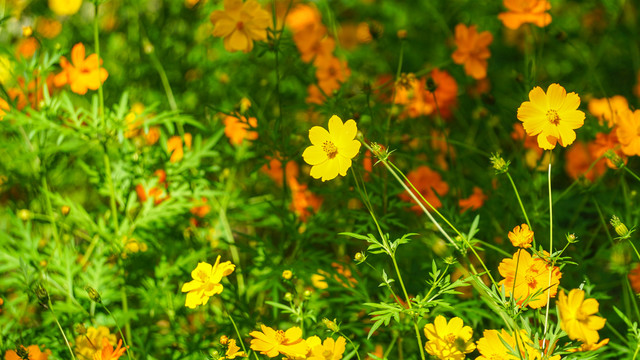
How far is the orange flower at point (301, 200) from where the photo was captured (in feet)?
5.50

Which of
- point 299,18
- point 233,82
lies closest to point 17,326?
point 233,82

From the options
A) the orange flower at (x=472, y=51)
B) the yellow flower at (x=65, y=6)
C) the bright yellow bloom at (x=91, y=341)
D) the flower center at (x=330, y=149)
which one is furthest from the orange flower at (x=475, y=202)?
the yellow flower at (x=65, y=6)

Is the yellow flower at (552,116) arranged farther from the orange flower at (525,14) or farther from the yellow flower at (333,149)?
the orange flower at (525,14)

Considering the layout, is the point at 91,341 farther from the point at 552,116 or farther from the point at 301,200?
the point at 552,116

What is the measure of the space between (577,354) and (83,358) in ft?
3.12

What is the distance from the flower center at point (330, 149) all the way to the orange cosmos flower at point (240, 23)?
411 mm

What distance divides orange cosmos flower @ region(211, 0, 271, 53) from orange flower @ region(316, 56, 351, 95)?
42cm

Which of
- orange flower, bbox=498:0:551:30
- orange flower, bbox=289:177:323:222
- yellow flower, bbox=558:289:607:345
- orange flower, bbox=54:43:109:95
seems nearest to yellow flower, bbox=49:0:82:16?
orange flower, bbox=54:43:109:95

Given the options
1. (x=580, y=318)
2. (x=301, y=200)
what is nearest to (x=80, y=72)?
(x=301, y=200)

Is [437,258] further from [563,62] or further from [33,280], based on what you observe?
[563,62]

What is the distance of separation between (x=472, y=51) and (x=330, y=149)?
30.4 inches

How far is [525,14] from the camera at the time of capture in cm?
152

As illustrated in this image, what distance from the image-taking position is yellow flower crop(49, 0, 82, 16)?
7.92 ft

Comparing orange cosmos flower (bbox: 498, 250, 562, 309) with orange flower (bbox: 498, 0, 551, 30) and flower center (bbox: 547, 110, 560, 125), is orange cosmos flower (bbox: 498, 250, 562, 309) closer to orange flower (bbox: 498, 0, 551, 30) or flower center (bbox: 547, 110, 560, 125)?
Result: flower center (bbox: 547, 110, 560, 125)
